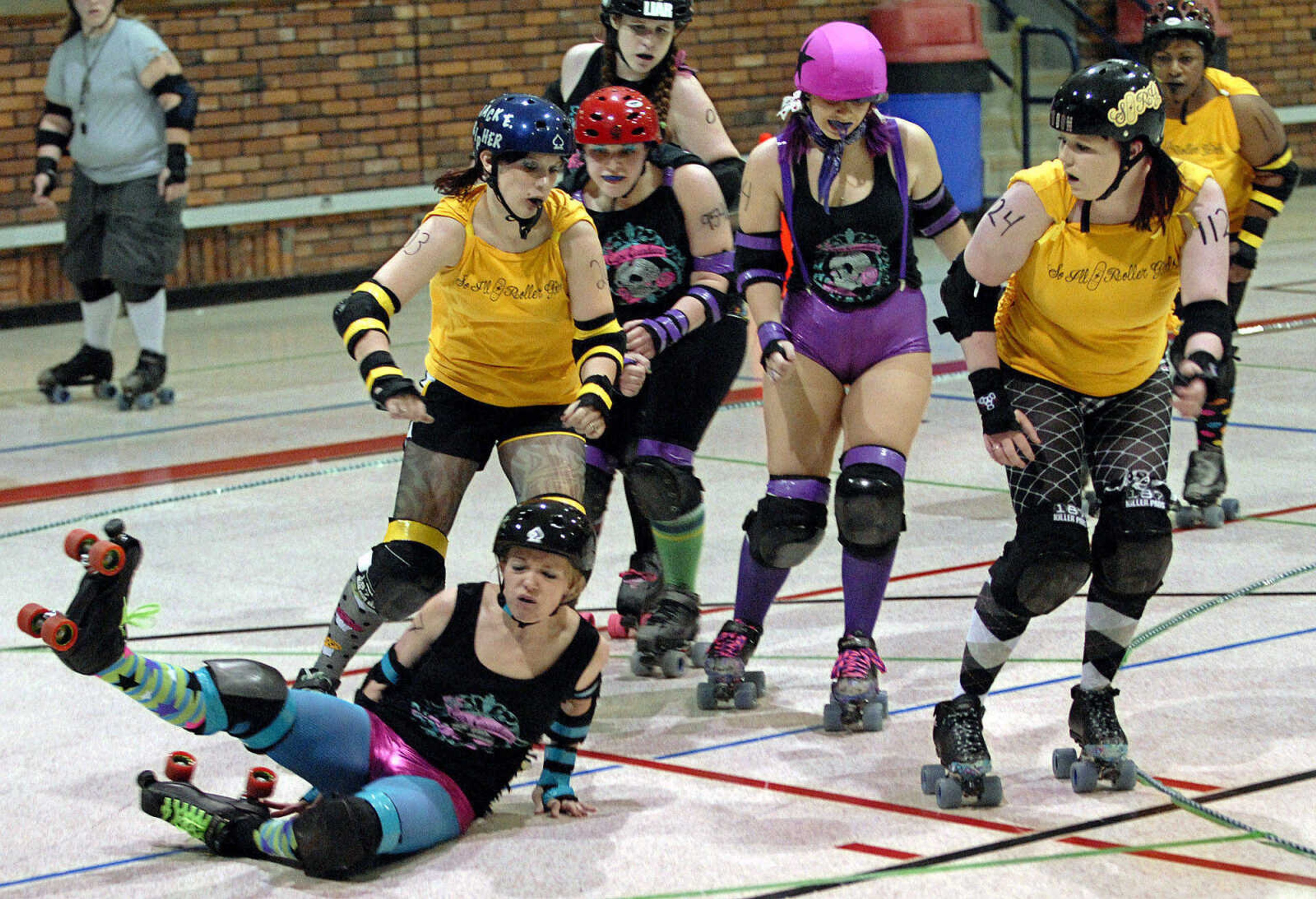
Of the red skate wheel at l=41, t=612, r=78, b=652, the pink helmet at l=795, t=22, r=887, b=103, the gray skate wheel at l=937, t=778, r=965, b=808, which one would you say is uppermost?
the pink helmet at l=795, t=22, r=887, b=103

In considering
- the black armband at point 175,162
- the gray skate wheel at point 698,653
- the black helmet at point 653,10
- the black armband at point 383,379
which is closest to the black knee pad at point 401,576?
the black armband at point 383,379

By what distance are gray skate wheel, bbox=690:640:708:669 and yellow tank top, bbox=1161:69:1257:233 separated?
8.10 ft

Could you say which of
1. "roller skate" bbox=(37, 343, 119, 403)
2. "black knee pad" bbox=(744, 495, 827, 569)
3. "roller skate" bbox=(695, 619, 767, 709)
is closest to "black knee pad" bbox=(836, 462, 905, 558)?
"black knee pad" bbox=(744, 495, 827, 569)

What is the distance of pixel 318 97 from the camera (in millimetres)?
11711

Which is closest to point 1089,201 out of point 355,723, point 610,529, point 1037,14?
point 355,723

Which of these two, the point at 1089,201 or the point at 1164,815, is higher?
the point at 1089,201

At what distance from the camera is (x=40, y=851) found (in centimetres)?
344

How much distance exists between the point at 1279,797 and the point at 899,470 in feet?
3.57

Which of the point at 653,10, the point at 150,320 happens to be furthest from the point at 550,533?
the point at 150,320

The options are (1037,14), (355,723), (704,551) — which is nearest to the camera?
(355,723)

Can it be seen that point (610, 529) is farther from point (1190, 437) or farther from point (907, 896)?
point (907, 896)

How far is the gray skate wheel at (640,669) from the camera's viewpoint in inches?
180

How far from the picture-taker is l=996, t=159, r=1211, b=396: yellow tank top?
353 centimetres

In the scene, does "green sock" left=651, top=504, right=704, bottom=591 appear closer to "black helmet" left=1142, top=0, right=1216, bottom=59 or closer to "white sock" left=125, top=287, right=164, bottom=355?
"black helmet" left=1142, top=0, right=1216, bottom=59
